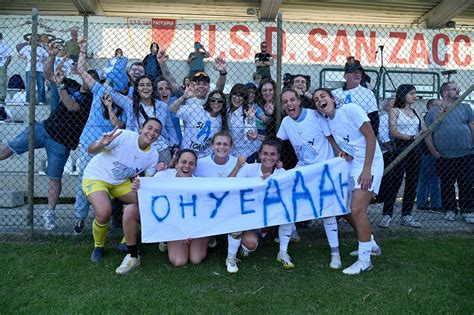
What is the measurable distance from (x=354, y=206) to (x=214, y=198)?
1406 mm

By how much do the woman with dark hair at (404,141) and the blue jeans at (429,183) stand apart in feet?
2.29

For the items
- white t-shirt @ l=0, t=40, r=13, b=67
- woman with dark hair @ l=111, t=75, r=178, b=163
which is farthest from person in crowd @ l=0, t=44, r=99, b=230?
white t-shirt @ l=0, t=40, r=13, b=67

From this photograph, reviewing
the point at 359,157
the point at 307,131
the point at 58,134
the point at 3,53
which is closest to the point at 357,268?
the point at 359,157

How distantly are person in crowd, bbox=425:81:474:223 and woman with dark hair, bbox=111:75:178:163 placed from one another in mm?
3678

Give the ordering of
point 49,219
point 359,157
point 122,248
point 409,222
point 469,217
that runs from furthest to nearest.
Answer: point 469,217
point 409,222
point 49,219
point 122,248
point 359,157

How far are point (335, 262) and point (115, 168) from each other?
8.03 ft

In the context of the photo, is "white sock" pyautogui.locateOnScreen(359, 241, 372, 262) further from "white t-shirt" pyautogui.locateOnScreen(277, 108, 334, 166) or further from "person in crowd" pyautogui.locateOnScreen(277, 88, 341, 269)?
"white t-shirt" pyautogui.locateOnScreen(277, 108, 334, 166)

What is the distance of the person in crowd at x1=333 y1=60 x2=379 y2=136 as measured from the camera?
525 centimetres

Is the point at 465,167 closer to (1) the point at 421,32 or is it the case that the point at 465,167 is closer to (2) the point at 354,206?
(2) the point at 354,206

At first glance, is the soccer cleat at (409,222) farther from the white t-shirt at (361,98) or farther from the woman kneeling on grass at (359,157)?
the woman kneeling on grass at (359,157)

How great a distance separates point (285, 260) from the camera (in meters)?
4.29

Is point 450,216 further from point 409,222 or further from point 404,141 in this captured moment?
point 404,141

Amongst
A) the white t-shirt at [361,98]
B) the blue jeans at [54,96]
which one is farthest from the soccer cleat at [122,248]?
the white t-shirt at [361,98]

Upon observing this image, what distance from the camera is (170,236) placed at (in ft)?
13.9
